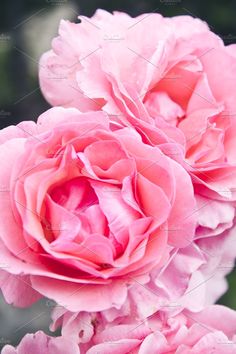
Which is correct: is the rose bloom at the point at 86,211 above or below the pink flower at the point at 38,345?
above

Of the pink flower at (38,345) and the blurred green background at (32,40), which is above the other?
the blurred green background at (32,40)

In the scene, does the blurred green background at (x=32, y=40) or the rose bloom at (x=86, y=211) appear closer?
the rose bloom at (x=86, y=211)

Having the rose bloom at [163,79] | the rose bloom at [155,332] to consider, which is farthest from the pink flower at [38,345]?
the rose bloom at [163,79]

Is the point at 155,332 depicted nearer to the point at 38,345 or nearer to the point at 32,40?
the point at 38,345

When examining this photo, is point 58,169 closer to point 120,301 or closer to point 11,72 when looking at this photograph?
point 120,301

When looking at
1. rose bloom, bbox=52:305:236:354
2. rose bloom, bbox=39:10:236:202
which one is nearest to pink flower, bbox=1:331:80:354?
rose bloom, bbox=52:305:236:354

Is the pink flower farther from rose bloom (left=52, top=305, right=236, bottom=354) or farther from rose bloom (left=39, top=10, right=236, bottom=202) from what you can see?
rose bloom (left=39, top=10, right=236, bottom=202)

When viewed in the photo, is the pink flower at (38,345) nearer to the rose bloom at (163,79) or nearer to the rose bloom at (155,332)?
the rose bloom at (155,332)
